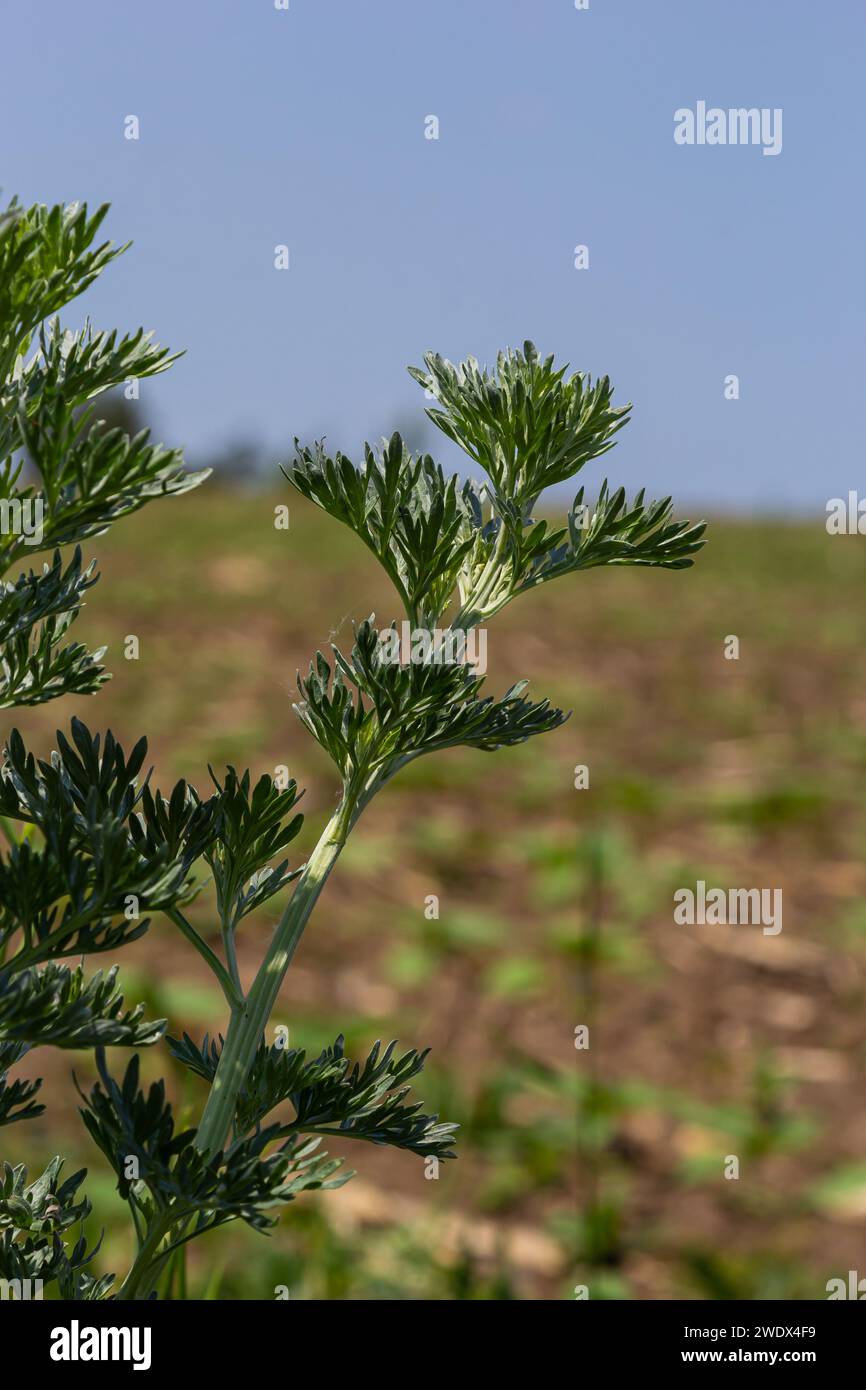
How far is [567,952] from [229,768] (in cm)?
477

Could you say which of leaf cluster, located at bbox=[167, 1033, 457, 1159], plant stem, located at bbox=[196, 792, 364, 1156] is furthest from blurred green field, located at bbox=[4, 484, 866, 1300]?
plant stem, located at bbox=[196, 792, 364, 1156]

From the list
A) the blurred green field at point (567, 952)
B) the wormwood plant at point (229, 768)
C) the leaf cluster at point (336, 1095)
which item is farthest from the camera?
the blurred green field at point (567, 952)

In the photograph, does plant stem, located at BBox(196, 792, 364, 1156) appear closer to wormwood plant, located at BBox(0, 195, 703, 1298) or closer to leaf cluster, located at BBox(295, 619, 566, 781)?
wormwood plant, located at BBox(0, 195, 703, 1298)

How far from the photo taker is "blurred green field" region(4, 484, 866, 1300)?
3828 mm

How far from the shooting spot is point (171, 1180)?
0.87 metres

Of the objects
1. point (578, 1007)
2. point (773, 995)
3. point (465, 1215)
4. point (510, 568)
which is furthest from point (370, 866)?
point (510, 568)

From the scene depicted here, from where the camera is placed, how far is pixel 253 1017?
0.89 m

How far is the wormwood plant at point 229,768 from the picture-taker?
2.78 feet

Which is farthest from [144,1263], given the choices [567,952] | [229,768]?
[567,952]

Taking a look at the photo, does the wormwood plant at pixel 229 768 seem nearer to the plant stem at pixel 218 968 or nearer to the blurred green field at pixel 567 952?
the plant stem at pixel 218 968

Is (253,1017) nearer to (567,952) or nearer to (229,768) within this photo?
(229,768)

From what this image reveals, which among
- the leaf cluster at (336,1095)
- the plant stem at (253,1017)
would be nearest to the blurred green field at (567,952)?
the leaf cluster at (336,1095)
